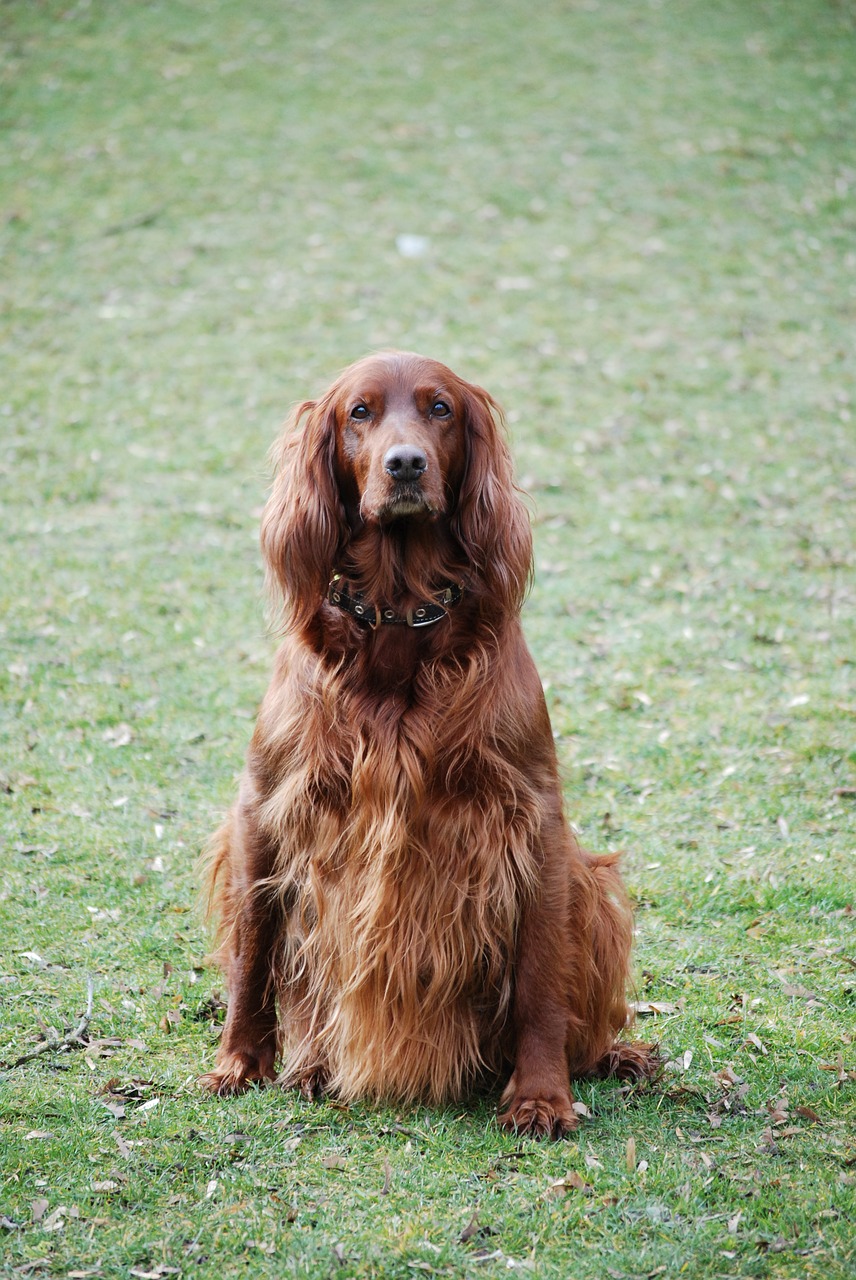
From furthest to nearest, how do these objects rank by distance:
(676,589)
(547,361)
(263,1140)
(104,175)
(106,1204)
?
(104,175) < (547,361) < (676,589) < (263,1140) < (106,1204)

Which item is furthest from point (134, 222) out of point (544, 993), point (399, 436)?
point (544, 993)

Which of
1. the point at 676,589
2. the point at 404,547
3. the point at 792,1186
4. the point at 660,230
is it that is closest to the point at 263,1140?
the point at 792,1186

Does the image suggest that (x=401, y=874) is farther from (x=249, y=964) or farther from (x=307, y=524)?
(x=307, y=524)

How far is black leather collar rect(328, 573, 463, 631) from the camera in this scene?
365cm

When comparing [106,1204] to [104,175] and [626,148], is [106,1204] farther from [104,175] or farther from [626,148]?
[626,148]

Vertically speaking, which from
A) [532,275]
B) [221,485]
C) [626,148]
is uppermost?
[626,148]

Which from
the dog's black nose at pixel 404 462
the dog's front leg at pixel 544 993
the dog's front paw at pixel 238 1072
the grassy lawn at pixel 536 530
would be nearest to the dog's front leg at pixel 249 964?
the dog's front paw at pixel 238 1072

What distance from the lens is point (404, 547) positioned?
12.2 feet

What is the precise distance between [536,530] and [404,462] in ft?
19.8

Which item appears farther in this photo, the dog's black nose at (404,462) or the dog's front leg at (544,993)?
the dog's front leg at (544,993)

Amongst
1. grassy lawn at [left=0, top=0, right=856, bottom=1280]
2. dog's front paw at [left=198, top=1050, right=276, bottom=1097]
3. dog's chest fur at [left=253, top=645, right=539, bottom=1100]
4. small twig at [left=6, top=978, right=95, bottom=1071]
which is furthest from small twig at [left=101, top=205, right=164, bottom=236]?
dog's front paw at [left=198, top=1050, right=276, bottom=1097]

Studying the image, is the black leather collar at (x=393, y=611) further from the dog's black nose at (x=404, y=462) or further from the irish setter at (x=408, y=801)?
the dog's black nose at (x=404, y=462)

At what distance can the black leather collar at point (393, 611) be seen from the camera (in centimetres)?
365

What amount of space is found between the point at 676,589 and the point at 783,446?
279 cm
